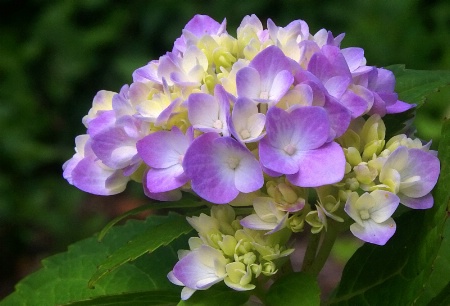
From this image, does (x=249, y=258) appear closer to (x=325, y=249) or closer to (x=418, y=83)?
(x=325, y=249)

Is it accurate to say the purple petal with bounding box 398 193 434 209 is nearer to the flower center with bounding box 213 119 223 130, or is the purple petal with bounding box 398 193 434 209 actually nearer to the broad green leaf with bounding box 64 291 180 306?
the flower center with bounding box 213 119 223 130

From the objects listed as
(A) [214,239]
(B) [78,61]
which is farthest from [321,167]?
(B) [78,61]

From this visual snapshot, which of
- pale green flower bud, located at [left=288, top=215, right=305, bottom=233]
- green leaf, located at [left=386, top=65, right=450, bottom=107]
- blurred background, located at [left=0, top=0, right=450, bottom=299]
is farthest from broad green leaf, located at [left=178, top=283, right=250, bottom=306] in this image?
blurred background, located at [left=0, top=0, right=450, bottom=299]

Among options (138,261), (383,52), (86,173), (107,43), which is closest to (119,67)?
(107,43)

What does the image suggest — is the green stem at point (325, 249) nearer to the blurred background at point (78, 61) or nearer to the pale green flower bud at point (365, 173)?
the pale green flower bud at point (365, 173)

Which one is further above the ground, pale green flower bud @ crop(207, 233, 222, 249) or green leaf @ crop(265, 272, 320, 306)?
pale green flower bud @ crop(207, 233, 222, 249)

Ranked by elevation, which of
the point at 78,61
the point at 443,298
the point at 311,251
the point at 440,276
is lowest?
the point at 78,61
